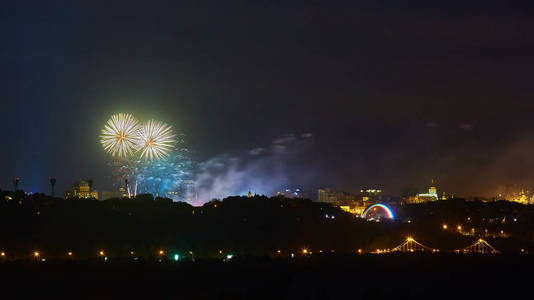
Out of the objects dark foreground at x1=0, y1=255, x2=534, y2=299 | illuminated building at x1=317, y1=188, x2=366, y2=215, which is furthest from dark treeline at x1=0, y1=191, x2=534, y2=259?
illuminated building at x1=317, y1=188, x2=366, y2=215

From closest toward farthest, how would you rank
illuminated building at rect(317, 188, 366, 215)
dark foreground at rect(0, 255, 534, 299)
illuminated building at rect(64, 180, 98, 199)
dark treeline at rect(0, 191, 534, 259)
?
1. dark foreground at rect(0, 255, 534, 299)
2. dark treeline at rect(0, 191, 534, 259)
3. illuminated building at rect(64, 180, 98, 199)
4. illuminated building at rect(317, 188, 366, 215)

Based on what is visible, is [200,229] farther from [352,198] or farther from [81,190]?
[352,198]

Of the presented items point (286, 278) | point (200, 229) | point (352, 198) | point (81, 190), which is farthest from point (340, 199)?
point (286, 278)

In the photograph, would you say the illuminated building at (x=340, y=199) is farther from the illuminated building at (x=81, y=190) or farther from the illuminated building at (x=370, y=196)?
Answer: the illuminated building at (x=81, y=190)

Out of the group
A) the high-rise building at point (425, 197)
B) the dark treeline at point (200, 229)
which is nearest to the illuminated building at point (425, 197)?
the high-rise building at point (425, 197)

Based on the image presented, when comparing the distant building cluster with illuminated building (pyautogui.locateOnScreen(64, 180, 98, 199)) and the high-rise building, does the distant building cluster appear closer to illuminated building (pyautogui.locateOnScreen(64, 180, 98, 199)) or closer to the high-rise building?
the high-rise building

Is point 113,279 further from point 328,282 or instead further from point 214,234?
point 214,234
